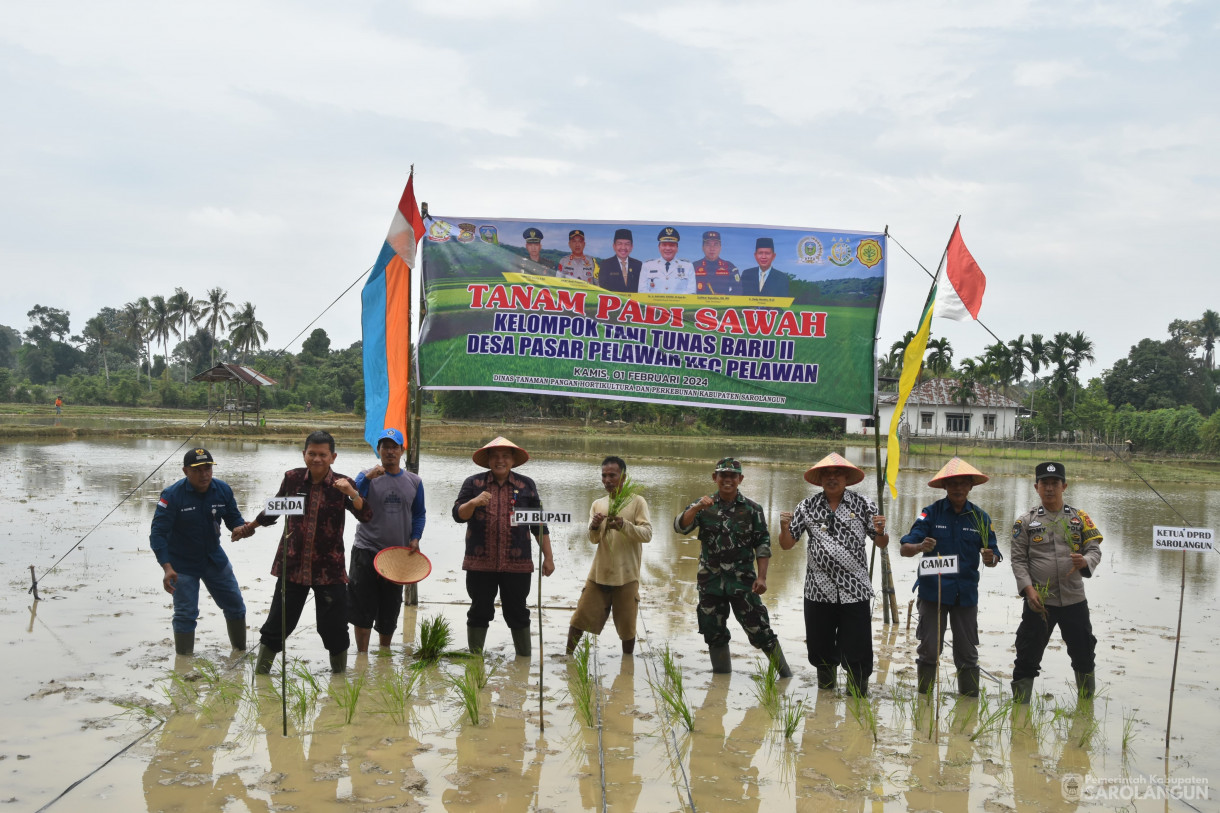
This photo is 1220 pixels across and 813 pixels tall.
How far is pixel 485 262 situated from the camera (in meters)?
8.06

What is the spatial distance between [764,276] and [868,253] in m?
0.91

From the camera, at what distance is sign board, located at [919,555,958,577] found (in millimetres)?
5196

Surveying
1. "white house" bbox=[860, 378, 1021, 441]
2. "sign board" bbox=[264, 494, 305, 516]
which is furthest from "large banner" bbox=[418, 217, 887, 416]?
"white house" bbox=[860, 378, 1021, 441]

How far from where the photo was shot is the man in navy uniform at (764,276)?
7.86m

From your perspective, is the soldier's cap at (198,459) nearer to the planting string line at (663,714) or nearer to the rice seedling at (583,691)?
the rice seedling at (583,691)

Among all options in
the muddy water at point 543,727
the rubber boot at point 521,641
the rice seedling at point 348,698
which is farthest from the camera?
the rubber boot at point 521,641

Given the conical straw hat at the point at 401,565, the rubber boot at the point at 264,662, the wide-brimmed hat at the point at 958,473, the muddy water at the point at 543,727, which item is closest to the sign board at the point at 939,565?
the wide-brimmed hat at the point at 958,473

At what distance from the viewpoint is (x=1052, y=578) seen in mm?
5594

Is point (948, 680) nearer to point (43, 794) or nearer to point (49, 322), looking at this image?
point (43, 794)

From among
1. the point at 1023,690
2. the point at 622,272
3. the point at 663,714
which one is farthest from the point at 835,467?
the point at 622,272

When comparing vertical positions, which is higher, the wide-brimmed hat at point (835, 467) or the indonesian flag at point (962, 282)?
the indonesian flag at point (962, 282)

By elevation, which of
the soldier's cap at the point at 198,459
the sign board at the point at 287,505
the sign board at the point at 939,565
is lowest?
the sign board at the point at 939,565

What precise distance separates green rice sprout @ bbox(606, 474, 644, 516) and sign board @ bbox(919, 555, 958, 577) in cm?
187

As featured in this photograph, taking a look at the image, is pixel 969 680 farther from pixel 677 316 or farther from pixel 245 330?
pixel 245 330
